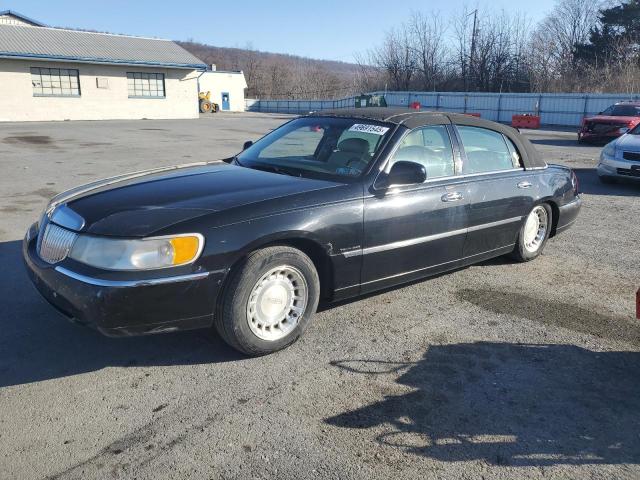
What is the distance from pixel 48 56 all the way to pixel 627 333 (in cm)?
3227

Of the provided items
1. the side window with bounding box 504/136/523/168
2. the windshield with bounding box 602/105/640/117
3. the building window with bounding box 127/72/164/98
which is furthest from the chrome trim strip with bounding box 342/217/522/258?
the building window with bounding box 127/72/164/98

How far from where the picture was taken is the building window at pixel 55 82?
99.4 ft

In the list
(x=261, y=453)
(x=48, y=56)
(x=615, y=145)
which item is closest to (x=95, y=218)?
(x=261, y=453)

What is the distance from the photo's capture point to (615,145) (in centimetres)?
1091

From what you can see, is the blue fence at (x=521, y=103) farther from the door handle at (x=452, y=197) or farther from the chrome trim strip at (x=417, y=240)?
the door handle at (x=452, y=197)

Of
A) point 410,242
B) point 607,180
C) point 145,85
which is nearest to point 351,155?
point 410,242

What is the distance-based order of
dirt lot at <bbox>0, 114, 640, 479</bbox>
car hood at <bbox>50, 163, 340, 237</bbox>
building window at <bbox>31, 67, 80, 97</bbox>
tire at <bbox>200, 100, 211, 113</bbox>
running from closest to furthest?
dirt lot at <bbox>0, 114, 640, 479</bbox>
car hood at <bbox>50, 163, 340, 237</bbox>
building window at <bbox>31, 67, 80, 97</bbox>
tire at <bbox>200, 100, 211, 113</bbox>

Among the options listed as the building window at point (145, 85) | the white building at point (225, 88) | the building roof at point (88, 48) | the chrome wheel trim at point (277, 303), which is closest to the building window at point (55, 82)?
the building roof at point (88, 48)

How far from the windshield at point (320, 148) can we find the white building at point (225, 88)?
54.1 metres

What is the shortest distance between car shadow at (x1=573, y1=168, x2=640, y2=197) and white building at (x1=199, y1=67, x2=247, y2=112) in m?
49.3

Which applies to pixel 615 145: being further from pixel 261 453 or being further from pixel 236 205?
pixel 261 453

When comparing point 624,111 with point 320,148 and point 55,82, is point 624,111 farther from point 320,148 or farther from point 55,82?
Answer: point 55,82

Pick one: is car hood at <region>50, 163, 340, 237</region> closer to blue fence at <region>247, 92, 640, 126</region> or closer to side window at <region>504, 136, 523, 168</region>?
side window at <region>504, 136, 523, 168</region>

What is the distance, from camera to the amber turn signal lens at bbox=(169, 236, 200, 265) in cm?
320
